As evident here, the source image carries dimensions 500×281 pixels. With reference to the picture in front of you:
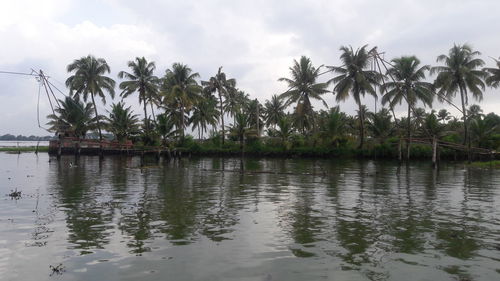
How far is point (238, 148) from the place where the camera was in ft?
192

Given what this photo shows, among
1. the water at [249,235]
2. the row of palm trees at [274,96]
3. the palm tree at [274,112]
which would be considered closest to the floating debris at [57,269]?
the water at [249,235]

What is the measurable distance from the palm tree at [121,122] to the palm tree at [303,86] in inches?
925

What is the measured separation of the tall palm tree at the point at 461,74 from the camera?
40938mm

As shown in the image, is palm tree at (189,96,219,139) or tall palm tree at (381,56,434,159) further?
palm tree at (189,96,219,139)

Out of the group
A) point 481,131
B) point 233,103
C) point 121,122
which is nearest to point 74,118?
point 121,122

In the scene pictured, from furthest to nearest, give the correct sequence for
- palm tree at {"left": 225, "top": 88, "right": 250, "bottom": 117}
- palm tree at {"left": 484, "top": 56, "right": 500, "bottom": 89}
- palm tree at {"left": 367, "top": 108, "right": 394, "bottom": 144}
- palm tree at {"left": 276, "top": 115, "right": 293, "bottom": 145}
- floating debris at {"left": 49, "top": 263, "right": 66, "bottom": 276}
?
palm tree at {"left": 225, "top": 88, "right": 250, "bottom": 117}, palm tree at {"left": 276, "top": 115, "right": 293, "bottom": 145}, palm tree at {"left": 367, "top": 108, "right": 394, "bottom": 144}, palm tree at {"left": 484, "top": 56, "right": 500, "bottom": 89}, floating debris at {"left": 49, "top": 263, "right": 66, "bottom": 276}

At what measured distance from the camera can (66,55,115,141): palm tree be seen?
171 ft

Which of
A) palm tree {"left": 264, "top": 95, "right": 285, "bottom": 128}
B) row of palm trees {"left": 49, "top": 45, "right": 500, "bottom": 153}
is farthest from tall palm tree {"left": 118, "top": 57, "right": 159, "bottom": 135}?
palm tree {"left": 264, "top": 95, "right": 285, "bottom": 128}

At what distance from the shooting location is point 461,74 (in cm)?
4116

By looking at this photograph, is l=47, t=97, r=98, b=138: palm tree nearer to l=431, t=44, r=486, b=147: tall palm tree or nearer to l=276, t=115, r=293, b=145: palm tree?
l=276, t=115, r=293, b=145: palm tree

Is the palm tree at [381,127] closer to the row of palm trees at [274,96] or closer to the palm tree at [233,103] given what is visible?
the row of palm trees at [274,96]

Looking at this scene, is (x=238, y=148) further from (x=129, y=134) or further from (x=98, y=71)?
(x=98, y=71)

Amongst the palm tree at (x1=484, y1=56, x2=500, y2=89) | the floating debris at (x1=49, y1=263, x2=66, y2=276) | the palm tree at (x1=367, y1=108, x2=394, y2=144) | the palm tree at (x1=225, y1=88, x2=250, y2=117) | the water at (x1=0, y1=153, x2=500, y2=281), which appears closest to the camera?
the floating debris at (x1=49, y1=263, x2=66, y2=276)

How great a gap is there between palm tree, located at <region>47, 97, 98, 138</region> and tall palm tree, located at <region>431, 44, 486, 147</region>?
154ft
